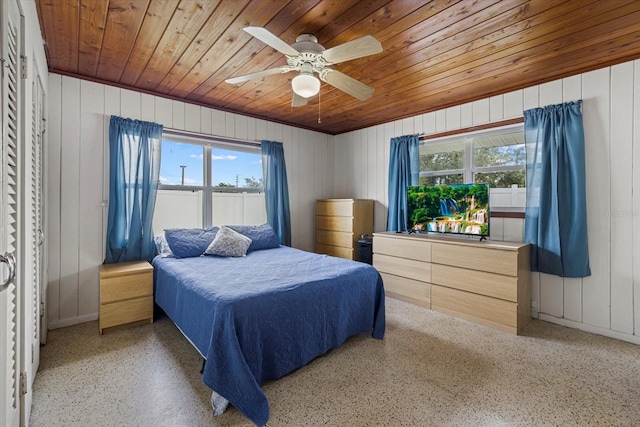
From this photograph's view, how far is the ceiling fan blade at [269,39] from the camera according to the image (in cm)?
Answer: 167

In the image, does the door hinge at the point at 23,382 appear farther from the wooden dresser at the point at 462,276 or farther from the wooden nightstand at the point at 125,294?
the wooden dresser at the point at 462,276

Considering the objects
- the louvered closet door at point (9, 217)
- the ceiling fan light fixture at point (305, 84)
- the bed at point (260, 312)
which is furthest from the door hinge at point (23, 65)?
the bed at point (260, 312)

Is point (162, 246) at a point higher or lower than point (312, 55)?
lower

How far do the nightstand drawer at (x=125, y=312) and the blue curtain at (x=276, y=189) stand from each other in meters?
1.90

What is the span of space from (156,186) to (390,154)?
3062 mm

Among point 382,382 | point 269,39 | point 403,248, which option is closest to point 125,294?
point 382,382

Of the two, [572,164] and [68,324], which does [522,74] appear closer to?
[572,164]

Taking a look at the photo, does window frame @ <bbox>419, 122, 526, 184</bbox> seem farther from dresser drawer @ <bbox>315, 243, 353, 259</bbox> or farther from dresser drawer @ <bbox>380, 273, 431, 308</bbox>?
dresser drawer @ <bbox>315, 243, 353, 259</bbox>

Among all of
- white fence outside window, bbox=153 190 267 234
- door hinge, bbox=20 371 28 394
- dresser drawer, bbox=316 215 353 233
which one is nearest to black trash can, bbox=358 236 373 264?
dresser drawer, bbox=316 215 353 233

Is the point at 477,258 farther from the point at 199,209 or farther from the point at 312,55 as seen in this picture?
the point at 199,209

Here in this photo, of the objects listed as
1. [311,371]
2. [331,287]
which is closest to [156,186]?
[331,287]

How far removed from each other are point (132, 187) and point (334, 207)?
8.64 ft

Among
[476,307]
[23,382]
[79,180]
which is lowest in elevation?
[476,307]

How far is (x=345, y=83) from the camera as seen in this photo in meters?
2.42
